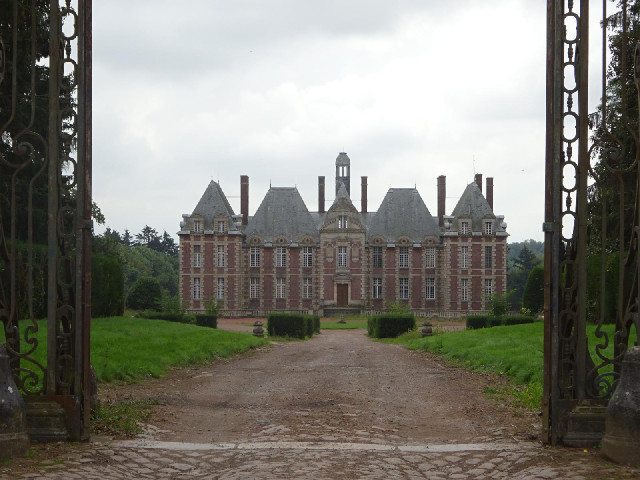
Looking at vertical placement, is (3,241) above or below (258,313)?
above

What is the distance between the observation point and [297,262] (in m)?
54.3

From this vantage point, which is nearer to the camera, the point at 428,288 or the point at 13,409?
the point at 13,409

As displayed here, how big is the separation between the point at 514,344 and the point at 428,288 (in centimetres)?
3918

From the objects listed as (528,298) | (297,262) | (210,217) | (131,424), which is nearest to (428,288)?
(297,262)

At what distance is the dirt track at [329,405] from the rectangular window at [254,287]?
133 feet

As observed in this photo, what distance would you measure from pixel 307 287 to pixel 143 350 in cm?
4042

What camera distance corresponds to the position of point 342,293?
53906 mm

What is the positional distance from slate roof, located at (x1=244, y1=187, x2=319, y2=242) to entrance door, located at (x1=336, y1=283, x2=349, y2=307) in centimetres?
393

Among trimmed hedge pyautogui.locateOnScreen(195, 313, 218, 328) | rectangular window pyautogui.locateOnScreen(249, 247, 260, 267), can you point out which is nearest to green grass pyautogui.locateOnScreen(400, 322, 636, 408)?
trimmed hedge pyautogui.locateOnScreen(195, 313, 218, 328)

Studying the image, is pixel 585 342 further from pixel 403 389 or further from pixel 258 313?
pixel 258 313

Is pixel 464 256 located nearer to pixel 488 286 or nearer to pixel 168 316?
pixel 488 286

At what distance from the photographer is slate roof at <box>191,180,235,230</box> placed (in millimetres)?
53594

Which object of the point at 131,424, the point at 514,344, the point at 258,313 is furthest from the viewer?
the point at 258,313

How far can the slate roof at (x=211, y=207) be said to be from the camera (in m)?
53.6
